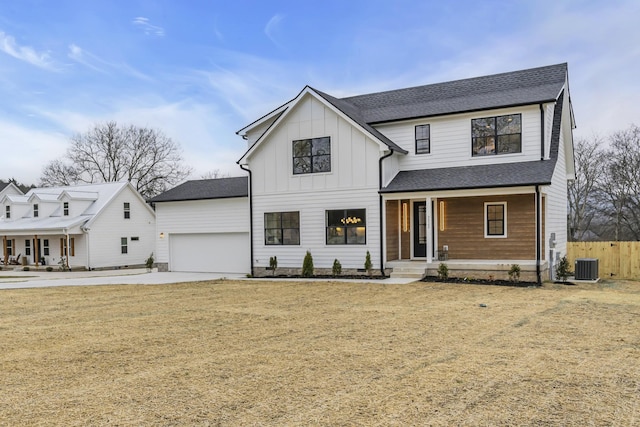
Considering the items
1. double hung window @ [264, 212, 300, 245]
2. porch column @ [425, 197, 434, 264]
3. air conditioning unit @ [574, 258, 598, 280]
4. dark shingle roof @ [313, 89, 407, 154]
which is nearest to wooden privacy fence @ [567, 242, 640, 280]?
air conditioning unit @ [574, 258, 598, 280]

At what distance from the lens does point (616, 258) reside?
1767cm

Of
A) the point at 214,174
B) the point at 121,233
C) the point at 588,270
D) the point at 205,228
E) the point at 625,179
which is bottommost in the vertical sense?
the point at 588,270

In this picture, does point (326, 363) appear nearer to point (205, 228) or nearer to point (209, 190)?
point (205, 228)

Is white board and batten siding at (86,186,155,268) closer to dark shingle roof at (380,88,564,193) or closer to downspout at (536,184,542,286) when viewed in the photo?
dark shingle roof at (380,88,564,193)

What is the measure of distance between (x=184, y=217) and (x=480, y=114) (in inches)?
527

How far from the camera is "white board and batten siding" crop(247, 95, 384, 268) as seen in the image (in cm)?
1717

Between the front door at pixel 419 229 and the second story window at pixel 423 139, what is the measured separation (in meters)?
1.95

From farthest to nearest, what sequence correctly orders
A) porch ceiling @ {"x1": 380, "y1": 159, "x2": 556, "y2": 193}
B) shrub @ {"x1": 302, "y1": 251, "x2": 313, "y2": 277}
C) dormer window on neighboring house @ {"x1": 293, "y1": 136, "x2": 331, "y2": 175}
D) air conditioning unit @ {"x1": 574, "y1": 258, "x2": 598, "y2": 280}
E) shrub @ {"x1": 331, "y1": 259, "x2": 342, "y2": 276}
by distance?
1. dormer window on neighboring house @ {"x1": 293, "y1": 136, "x2": 331, "y2": 175}
2. shrub @ {"x1": 302, "y1": 251, "x2": 313, "y2": 277}
3. shrub @ {"x1": 331, "y1": 259, "x2": 342, "y2": 276}
4. air conditioning unit @ {"x1": 574, "y1": 258, "x2": 598, "y2": 280}
5. porch ceiling @ {"x1": 380, "y1": 159, "x2": 556, "y2": 193}

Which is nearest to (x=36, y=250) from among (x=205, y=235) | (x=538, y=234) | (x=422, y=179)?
(x=205, y=235)

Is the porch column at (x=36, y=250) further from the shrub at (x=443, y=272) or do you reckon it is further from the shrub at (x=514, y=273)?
the shrub at (x=514, y=273)

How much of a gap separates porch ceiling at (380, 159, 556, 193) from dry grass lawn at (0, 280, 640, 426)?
14.4 feet

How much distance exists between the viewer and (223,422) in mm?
4262

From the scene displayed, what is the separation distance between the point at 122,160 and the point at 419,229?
116 feet

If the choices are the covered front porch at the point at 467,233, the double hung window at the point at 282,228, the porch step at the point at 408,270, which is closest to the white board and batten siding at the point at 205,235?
the double hung window at the point at 282,228
